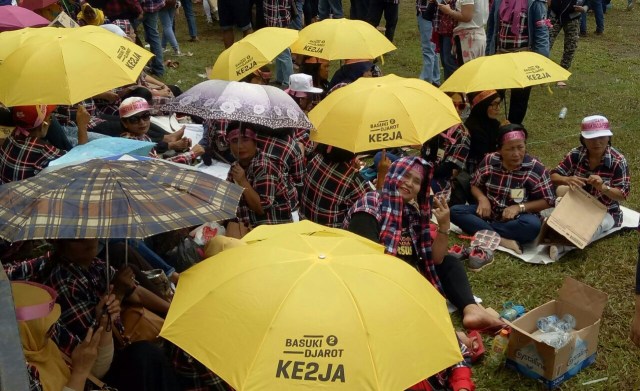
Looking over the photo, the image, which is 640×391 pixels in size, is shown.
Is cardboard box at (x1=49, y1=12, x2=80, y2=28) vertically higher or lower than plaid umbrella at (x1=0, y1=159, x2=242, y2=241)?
lower

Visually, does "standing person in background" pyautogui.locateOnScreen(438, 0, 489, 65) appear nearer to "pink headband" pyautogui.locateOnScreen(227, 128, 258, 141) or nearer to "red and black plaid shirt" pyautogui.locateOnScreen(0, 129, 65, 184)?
"pink headband" pyautogui.locateOnScreen(227, 128, 258, 141)

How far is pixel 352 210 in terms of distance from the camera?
4.41 meters

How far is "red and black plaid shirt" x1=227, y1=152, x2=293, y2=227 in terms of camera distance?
494cm

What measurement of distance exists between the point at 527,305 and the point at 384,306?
2.66 metres

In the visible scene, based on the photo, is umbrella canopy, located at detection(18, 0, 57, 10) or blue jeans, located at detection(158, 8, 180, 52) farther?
blue jeans, located at detection(158, 8, 180, 52)

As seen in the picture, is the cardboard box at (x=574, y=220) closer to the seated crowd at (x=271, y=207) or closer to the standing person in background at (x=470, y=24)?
the seated crowd at (x=271, y=207)

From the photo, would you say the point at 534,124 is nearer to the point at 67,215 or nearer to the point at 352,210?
the point at 352,210

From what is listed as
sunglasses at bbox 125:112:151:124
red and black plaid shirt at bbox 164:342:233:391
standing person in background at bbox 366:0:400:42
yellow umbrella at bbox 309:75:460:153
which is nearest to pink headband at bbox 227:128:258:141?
yellow umbrella at bbox 309:75:460:153

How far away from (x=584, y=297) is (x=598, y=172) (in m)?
1.80

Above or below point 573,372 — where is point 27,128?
above

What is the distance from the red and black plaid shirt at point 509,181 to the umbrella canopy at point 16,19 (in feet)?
17.2

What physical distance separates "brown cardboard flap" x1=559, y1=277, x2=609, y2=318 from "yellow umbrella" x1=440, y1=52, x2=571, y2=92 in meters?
2.25

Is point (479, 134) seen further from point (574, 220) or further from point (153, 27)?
point (153, 27)

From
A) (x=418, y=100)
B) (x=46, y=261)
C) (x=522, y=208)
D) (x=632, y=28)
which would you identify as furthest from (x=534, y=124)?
(x=632, y=28)
